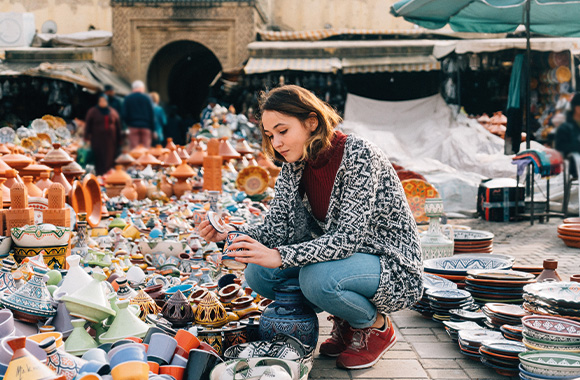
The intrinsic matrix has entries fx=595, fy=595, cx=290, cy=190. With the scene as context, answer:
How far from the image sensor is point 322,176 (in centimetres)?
247

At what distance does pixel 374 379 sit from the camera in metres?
2.34

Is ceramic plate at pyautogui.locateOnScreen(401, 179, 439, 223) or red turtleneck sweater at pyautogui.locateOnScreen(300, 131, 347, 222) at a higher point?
red turtleneck sweater at pyautogui.locateOnScreen(300, 131, 347, 222)

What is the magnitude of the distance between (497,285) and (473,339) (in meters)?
0.58

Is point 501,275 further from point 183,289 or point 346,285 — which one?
point 183,289

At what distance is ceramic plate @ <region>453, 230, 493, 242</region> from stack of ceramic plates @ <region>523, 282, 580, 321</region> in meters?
1.66

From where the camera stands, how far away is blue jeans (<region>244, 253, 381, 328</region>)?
7.52 ft

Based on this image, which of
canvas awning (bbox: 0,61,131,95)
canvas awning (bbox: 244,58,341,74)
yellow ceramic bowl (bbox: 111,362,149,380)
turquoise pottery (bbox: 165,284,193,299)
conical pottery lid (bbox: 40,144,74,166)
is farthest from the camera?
canvas awning (bbox: 0,61,131,95)

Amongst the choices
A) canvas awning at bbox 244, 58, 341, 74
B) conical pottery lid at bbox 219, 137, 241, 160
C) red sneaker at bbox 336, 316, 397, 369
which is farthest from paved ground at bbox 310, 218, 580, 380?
canvas awning at bbox 244, 58, 341, 74

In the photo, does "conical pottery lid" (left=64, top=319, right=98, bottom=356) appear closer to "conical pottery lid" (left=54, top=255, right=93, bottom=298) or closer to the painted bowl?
"conical pottery lid" (left=54, top=255, right=93, bottom=298)

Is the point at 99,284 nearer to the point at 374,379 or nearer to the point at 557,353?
the point at 374,379

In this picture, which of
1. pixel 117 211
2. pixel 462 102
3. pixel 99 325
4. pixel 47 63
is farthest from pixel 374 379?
pixel 47 63

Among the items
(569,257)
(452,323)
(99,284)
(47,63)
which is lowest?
(569,257)

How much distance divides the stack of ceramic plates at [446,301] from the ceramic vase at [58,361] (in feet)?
6.08

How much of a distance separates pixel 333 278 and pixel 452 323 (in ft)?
2.74
